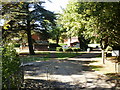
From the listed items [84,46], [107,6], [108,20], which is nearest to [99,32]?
[108,20]

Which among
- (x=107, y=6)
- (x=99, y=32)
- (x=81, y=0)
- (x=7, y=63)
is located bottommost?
(x=7, y=63)

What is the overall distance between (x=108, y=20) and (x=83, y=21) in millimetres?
2740

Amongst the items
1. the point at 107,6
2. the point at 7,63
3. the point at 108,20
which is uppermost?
the point at 107,6

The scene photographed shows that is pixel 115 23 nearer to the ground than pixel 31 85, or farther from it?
farther from it

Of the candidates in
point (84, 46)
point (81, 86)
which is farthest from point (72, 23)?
point (84, 46)

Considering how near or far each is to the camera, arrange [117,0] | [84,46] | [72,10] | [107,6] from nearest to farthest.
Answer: [117,0] < [107,6] < [72,10] < [84,46]

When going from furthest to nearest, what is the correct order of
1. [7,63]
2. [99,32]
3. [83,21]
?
[83,21]
[99,32]
[7,63]

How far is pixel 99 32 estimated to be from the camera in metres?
10.7

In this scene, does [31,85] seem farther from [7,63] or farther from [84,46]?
[84,46]

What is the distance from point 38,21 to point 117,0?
16.2 meters

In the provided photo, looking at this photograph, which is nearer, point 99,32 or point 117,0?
point 117,0

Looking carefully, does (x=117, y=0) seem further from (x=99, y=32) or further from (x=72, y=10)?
(x=72, y=10)

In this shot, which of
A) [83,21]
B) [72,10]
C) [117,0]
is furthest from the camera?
[72,10]

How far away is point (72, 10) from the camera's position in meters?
14.8
